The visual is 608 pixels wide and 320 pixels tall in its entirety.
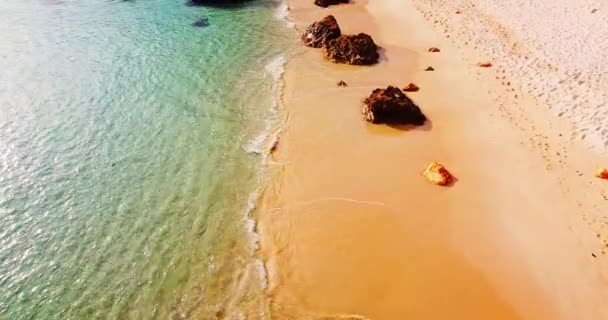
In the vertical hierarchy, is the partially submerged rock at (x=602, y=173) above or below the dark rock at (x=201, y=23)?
above

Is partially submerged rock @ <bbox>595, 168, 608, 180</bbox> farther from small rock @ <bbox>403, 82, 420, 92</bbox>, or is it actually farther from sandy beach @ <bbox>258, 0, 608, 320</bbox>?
small rock @ <bbox>403, 82, 420, 92</bbox>

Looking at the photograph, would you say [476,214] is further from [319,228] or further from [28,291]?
[28,291]

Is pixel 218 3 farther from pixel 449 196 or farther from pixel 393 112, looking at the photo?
pixel 449 196

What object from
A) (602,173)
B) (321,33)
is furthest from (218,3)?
(602,173)

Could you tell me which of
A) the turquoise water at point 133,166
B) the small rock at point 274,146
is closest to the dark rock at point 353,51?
the turquoise water at point 133,166

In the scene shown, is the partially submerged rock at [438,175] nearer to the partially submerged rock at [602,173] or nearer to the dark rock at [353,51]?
the partially submerged rock at [602,173]
